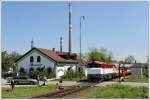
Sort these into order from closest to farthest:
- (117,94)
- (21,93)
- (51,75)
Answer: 1. (117,94)
2. (21,93)
3. (51,75)

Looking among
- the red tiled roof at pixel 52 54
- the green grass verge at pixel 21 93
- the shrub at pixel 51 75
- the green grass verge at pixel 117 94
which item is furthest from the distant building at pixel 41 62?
the green grass verge at pixel 117 94

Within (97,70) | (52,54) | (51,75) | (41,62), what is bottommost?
(51,75)

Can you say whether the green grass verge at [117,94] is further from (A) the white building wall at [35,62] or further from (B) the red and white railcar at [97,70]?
(A) the white building wall at [35,62]

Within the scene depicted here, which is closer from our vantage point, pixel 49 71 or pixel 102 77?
pixel 102 77

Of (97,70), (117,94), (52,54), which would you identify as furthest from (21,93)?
(52,54)

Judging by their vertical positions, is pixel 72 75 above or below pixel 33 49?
below

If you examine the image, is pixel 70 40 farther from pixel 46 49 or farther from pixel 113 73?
pixel 113 73

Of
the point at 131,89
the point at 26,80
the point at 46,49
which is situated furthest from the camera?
the point at 46,49

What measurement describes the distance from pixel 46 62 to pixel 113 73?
17.2ft

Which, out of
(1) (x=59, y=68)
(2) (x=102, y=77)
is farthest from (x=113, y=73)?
(1) (x=59, y=68)

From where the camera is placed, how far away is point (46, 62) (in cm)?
2472

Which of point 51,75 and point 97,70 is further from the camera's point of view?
point 51,75

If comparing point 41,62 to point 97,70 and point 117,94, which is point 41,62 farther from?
point 117,94

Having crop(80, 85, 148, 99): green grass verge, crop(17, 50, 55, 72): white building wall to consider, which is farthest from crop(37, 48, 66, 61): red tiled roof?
crop(80, 85, 148, 99): green grass verge
